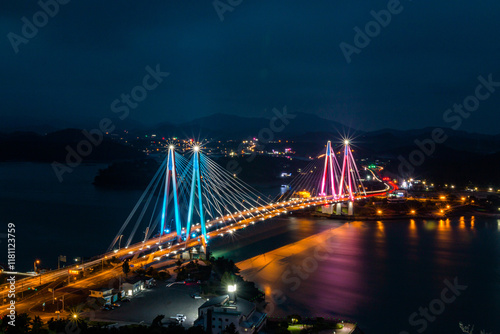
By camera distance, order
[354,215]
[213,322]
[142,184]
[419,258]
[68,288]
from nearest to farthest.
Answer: [213,322]
[68,288]
[419,258]
[354,215]
[142,184]

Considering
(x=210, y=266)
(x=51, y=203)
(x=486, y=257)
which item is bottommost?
(x=486, y=257)

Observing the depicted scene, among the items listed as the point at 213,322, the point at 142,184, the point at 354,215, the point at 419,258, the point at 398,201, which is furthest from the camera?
the point at 142,184

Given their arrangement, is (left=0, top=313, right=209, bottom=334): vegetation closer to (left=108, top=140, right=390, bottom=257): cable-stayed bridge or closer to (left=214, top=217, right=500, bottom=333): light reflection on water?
(left=214, top=217, right=500, bottom=333): light reflection on water

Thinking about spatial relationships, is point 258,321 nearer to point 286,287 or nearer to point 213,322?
point 213,322

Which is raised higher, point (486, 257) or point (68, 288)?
point (68, 288)

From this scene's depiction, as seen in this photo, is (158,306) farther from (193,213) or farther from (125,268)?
(193,213)

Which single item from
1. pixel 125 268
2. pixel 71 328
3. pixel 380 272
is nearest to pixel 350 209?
pixel 380 272

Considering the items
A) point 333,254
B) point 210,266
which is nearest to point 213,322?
point 210,266

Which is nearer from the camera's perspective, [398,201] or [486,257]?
[486,257]

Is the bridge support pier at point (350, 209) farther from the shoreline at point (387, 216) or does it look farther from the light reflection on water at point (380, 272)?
the light reflection on water at point (380, 272)
